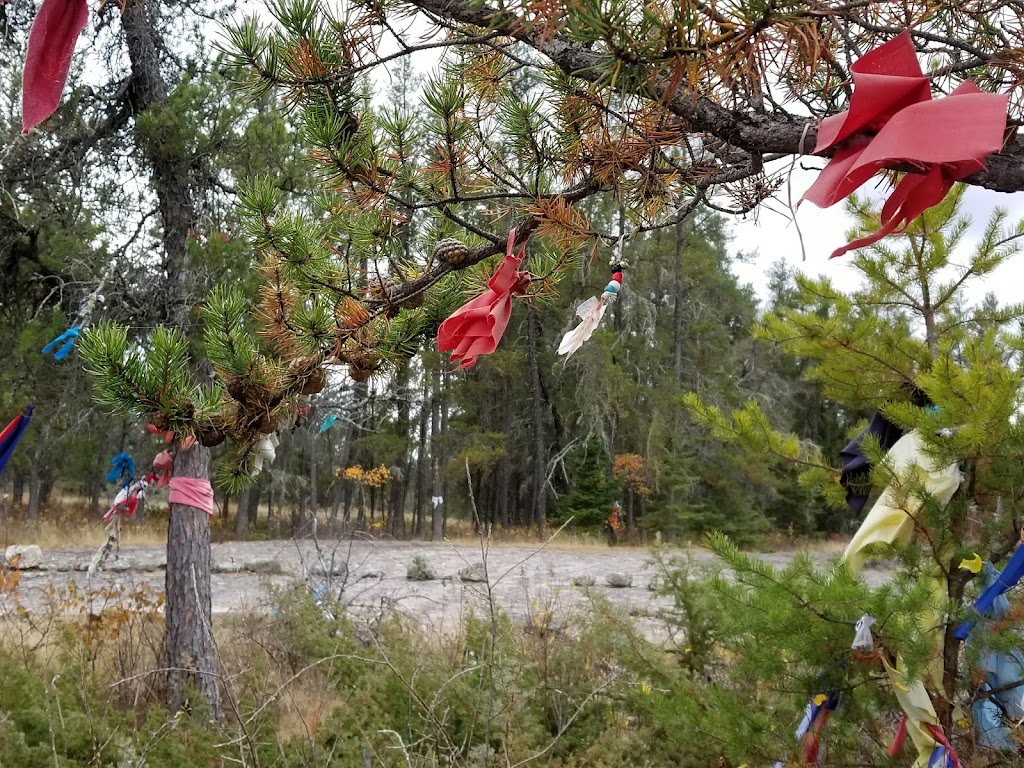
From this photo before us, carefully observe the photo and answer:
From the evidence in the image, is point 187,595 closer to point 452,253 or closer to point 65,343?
point 65,343

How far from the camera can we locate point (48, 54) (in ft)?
2.49

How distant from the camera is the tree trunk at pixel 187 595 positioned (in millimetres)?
3932

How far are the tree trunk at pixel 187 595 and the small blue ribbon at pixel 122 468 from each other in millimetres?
1442

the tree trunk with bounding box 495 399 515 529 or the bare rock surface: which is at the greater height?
the tree trunk with bounding box 495 399 515 529

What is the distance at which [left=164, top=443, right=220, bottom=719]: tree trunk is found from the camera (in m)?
3.93

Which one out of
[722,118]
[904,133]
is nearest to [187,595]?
[722,118]

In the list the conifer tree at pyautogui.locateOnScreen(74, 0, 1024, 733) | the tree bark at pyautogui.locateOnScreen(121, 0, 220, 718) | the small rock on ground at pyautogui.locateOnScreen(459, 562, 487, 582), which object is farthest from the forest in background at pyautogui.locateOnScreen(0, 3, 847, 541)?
the conifer tree at pyautogui.locateOnScreen(74, 0, 1024, 733)

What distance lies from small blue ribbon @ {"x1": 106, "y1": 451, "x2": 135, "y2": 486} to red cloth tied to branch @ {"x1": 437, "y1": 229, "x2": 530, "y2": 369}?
488cm

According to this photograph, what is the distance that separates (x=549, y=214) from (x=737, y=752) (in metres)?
2.11

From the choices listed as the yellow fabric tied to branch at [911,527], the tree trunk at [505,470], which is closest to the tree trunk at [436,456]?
the tree trunk at [505,470]

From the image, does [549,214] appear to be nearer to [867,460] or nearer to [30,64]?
[30,64]

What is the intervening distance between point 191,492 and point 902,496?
3.53m

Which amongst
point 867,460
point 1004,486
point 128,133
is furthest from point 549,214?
point 128,133

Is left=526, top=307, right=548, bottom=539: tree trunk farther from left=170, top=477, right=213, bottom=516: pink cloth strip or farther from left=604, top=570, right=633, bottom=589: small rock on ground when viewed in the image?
left=170, top=477, right=213, bottom=516: pink cloth strip
